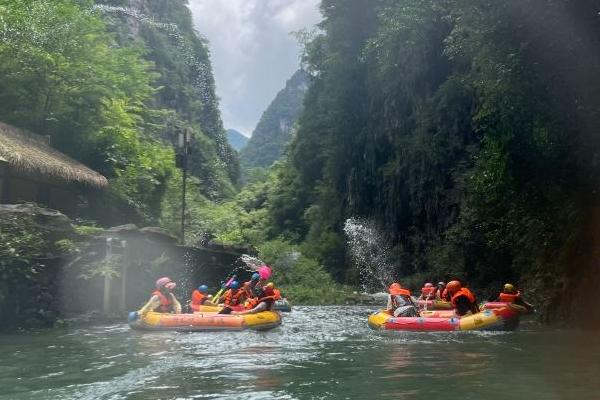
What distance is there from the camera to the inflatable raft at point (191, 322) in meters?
13.3

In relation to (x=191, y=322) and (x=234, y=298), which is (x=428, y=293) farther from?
(x=191, y=322)

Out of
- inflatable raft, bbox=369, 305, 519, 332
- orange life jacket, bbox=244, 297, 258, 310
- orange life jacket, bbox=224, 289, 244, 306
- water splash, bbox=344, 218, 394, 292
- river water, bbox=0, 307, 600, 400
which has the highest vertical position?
water splash, bbox=344, 218, 394, 292

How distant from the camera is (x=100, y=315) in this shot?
15070 mm

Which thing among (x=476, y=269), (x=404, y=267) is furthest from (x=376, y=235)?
(x=476, y=269)

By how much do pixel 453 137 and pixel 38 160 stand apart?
707 inches

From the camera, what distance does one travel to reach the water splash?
3328cm

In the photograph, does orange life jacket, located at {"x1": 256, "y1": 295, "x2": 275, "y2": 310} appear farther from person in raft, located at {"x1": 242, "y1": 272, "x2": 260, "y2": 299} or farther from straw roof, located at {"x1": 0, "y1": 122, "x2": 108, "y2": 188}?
straw roof, located at {"x1": 0, "y1": 122, "x2": 108, "y2": 188}

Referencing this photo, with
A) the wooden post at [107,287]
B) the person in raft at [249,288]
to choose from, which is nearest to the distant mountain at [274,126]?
the person in raft at [249,288]

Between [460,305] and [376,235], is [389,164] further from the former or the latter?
[460,305]

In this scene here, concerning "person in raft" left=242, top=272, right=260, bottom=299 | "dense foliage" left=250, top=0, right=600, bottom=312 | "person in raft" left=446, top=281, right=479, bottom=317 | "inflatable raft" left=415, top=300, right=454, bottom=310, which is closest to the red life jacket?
"inflatable raft" left=415, top=300, right=454, bottom=310

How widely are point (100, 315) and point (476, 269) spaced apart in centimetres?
1457

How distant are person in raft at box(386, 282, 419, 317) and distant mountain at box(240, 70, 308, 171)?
99.6 m

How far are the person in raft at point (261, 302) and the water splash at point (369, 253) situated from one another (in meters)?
18.8

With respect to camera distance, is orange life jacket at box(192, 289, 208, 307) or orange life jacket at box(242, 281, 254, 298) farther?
orange life jacket at box(192, 289, 208, 307)
